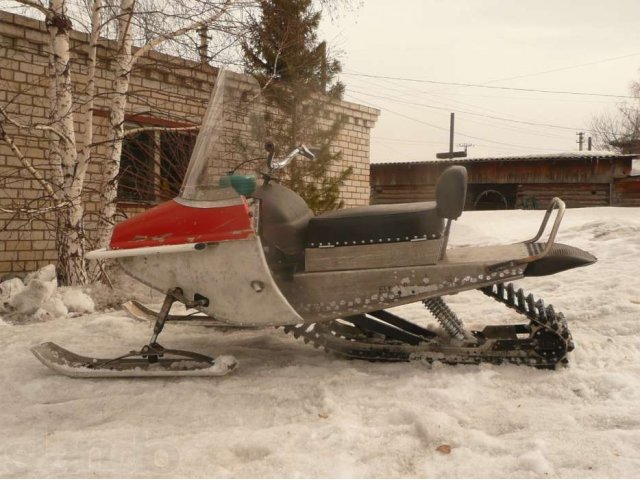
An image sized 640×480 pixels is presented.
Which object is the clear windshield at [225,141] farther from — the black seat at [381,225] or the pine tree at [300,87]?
the pine tree at [300,87]

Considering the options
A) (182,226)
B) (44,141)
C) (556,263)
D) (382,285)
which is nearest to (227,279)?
(182,226)

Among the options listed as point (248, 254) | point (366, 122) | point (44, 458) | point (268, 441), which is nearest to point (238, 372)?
point (248, 254)

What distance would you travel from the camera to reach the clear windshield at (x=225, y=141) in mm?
2703

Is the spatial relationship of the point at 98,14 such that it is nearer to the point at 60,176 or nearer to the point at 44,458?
the point at 60,176

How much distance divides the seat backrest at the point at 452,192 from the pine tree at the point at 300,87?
579 centimetres

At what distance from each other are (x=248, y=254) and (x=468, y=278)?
1062mm

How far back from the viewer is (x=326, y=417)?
2.17 meters

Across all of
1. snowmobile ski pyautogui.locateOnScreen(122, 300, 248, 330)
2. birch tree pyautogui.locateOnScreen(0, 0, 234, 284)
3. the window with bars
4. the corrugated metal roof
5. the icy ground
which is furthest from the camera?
the corrugated metal roof

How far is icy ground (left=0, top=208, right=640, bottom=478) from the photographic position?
1.76m

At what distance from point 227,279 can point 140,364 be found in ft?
2.08

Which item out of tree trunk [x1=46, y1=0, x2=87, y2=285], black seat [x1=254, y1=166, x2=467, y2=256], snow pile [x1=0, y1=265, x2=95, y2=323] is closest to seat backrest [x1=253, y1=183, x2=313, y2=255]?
black seat [x1=254, y1=166, x2=467, y2=256]

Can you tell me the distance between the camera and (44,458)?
1812 millimetres

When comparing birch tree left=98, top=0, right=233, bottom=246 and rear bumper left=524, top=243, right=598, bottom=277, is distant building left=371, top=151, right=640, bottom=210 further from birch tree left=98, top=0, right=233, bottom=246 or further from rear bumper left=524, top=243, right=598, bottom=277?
rear bumper left=524, top=243, right=598, bottom=277

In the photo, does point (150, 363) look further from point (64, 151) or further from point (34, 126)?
point (64, 151)
